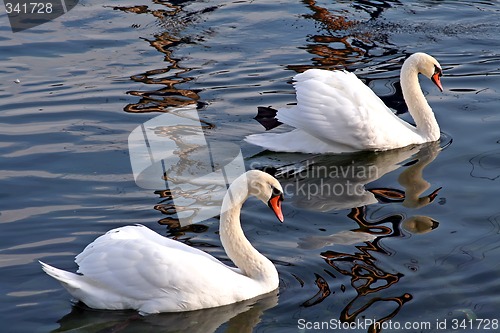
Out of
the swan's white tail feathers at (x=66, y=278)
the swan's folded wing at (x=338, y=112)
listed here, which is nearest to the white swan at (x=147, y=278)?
the swan's white tail feathers at (x=66, y=278)

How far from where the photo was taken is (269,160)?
9578 mm

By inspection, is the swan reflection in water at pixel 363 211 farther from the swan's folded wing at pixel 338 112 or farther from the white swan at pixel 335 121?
the swan's folded wing at pixel 338 112

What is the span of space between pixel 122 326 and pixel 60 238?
4.65 feet

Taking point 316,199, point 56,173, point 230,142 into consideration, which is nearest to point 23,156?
point 56,173

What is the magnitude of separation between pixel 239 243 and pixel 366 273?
91cm

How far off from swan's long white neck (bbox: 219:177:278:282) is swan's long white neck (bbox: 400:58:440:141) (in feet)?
11.7

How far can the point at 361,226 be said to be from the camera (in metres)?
8.05

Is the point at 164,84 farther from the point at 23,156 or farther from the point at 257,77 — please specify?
the point at 23,156

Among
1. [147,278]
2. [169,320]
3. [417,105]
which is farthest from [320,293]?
[417,105]

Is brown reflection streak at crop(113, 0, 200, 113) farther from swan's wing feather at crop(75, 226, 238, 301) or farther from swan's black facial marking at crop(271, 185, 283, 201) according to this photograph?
swan's wing feather at crop(75, 226, 238, 301)

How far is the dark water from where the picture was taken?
6742 millimetres

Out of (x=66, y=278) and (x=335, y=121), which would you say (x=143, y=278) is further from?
(x=335, y=121)

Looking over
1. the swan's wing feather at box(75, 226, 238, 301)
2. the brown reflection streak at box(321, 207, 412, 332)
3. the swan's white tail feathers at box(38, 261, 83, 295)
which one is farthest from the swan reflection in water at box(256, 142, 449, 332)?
the swan's white tail feathers at box(38, 261, 83, 295)

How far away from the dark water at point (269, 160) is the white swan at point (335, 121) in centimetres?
14
